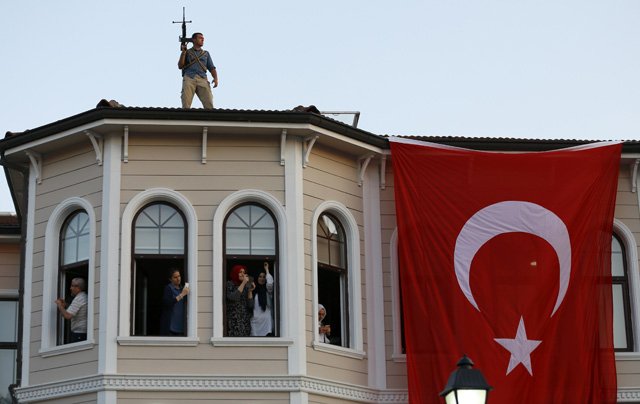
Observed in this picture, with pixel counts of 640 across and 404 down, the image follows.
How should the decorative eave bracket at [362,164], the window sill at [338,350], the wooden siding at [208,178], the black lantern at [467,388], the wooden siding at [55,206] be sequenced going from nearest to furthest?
the black lantern at [467,388]
the wooden siding at [208,178]
the wooden siding at [55,206]
the window sill at [338,350]
the decorative eave bracket at [362,164]

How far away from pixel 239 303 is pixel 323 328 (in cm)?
154

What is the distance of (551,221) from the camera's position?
21.2 meters

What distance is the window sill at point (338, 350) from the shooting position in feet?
64.5

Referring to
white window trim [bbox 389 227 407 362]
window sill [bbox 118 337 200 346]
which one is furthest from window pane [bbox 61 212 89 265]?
white window trim [bbox 389 227 407 362]

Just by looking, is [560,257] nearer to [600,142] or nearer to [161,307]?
[600,142]

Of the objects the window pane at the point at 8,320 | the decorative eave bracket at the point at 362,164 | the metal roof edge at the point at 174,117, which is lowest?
the window pane at the point at 8,320

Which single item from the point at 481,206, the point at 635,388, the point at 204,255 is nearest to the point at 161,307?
the point at 204,255

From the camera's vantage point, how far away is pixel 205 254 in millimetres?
19781

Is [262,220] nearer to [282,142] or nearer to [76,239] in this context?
[282,142]

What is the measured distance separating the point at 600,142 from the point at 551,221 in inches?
80.8

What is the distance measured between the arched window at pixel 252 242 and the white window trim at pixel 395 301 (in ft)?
7.92

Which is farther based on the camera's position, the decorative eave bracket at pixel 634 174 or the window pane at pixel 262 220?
the decorative eave bracket at pixel 634 174

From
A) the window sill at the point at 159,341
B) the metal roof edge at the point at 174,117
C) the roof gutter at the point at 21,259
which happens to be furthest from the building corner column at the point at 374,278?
the roof gutter at the point at 21,259

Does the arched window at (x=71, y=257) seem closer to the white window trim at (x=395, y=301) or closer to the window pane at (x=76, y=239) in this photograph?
the window pane at (x=76, y=239)
